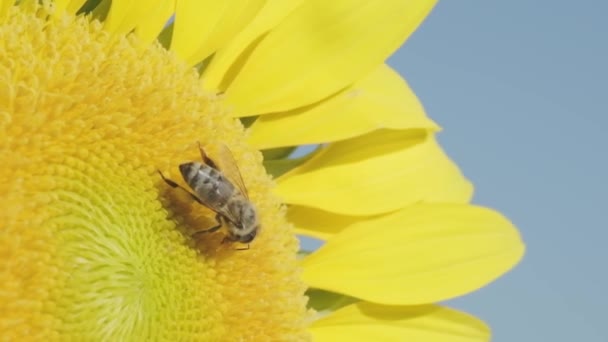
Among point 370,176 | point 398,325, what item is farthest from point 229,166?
point 398,325

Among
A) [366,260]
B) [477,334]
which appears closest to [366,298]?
[366,260]

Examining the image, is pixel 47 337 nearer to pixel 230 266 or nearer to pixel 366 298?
pixel 230 266

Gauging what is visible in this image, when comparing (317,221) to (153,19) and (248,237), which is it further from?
(153,19)

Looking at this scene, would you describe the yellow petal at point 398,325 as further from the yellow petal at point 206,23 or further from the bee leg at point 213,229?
the yellow petal at point 206,23

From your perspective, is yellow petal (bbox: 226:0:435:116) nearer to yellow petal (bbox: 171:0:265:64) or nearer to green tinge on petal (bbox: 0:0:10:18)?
yellow petal (bbox: 171:0:265:64)

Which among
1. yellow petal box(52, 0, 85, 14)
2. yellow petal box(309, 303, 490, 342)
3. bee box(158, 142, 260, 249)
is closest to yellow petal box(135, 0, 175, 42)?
yellow petal box(52, 0, 85, 14)
